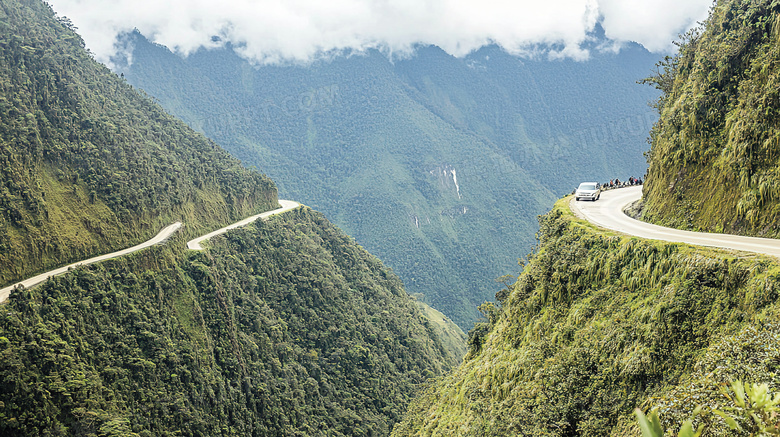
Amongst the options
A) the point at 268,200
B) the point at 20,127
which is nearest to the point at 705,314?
the point at 20,127

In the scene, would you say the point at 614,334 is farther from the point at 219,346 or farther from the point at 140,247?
the point at 140,247

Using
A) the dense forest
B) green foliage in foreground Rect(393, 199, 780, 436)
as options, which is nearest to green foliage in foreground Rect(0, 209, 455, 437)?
the dense forest

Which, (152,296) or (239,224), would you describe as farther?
(239,224)

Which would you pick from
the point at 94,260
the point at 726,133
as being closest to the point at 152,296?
the point at 94,260

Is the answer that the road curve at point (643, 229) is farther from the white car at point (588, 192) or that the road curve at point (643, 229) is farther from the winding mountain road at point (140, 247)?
the winding mountain road at point (140, 247)

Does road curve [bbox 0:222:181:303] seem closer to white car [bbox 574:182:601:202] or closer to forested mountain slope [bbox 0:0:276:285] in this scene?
forested mountain slope [bbox 0:0:276:285]

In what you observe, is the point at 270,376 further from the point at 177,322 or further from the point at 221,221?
the point at 221,221

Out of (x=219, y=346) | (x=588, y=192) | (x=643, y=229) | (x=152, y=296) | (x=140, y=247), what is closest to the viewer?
(x=643, y=229)
